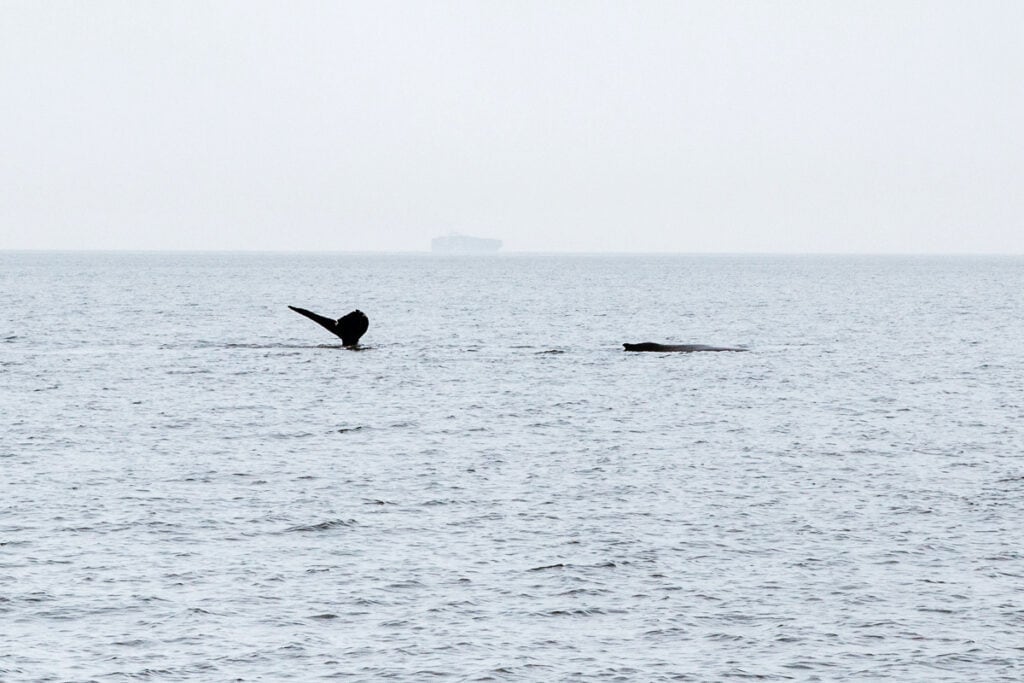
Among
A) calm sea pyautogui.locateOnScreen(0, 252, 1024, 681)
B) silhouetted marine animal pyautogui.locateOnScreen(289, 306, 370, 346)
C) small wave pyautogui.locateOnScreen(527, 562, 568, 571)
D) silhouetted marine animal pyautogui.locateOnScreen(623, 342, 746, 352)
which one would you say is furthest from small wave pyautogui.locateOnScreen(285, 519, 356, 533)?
silhouetted marine animal pyautogui.locateOnScreen(289, 306, 370, 346)

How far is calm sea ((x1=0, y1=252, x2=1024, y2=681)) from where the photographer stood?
812 inches

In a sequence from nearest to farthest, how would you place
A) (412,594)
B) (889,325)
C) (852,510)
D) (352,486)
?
(412,594)
(852,510)
(352,486)
(889,325)

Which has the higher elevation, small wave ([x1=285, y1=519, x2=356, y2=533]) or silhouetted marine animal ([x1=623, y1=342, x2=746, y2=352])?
silhouetted marine animal ([x1=623, y1=342, x2=746, y2=352])

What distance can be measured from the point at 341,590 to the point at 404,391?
31552mm

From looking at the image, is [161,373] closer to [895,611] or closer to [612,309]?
[895,611]

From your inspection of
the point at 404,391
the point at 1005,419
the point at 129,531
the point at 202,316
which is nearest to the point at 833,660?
the point at 129,531

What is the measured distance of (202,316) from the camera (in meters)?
110

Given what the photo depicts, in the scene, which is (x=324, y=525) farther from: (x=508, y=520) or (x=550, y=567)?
(x=550, y=567)

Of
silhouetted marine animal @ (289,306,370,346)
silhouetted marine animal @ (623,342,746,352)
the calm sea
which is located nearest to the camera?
the calm sea

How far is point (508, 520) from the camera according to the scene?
97.7 ft

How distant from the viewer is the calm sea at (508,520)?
20625mm

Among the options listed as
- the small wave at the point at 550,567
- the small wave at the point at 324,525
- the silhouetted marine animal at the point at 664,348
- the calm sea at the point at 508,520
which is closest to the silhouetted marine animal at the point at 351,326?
the calm sea at the point at 508,520

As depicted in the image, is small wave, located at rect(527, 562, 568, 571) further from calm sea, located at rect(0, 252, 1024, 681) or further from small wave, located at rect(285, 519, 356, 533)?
small wave, located at rect(285, 519, 356, 533)

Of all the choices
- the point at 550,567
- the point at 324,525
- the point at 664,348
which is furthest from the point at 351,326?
the point at 550,567
